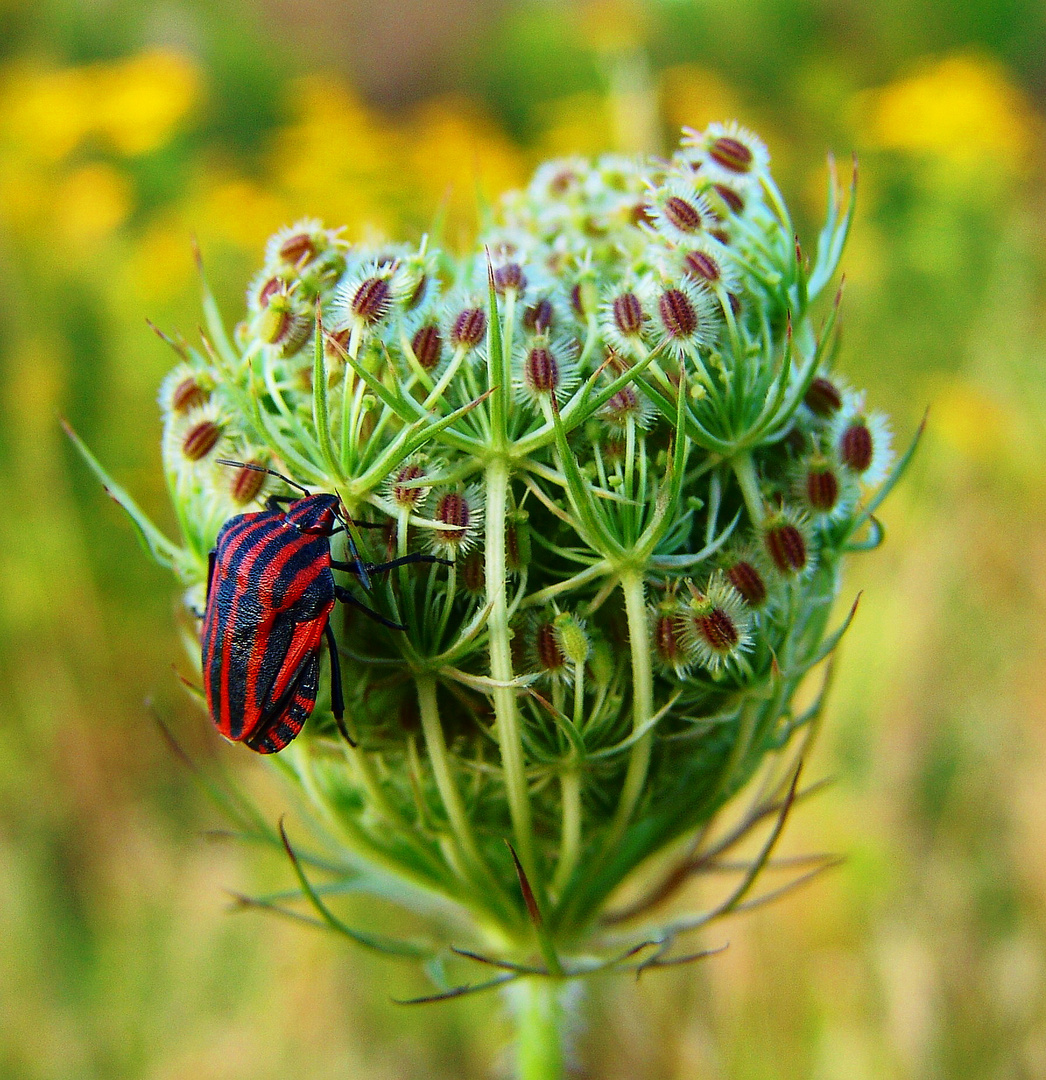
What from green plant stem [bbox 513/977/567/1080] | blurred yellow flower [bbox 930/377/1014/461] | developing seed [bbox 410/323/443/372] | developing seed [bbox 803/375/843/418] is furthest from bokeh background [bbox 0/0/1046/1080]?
developing seed [bbox 803/375/843/418]

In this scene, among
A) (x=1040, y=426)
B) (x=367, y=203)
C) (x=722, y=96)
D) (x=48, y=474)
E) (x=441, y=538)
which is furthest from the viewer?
(x=722, y=96)

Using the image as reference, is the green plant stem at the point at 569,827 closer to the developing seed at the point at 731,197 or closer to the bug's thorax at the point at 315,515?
the bug's thorax at the point at 315,515

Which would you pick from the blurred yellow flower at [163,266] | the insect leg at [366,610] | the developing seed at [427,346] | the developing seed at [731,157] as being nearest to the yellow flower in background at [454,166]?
the blurred yellow flower at [163,266]

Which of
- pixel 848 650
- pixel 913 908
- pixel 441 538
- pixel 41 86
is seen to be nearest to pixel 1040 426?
pixel 848 650

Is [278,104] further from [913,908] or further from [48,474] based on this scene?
[913,908]

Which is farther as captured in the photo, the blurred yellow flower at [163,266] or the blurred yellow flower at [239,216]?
the blurred yellow flower at [239,216]

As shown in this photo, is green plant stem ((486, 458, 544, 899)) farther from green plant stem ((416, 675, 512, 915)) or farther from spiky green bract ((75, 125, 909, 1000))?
green plant stem ((416, 675, 512, 915))

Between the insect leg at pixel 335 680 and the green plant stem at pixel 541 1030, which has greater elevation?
the insect leg at pixel 335 680
